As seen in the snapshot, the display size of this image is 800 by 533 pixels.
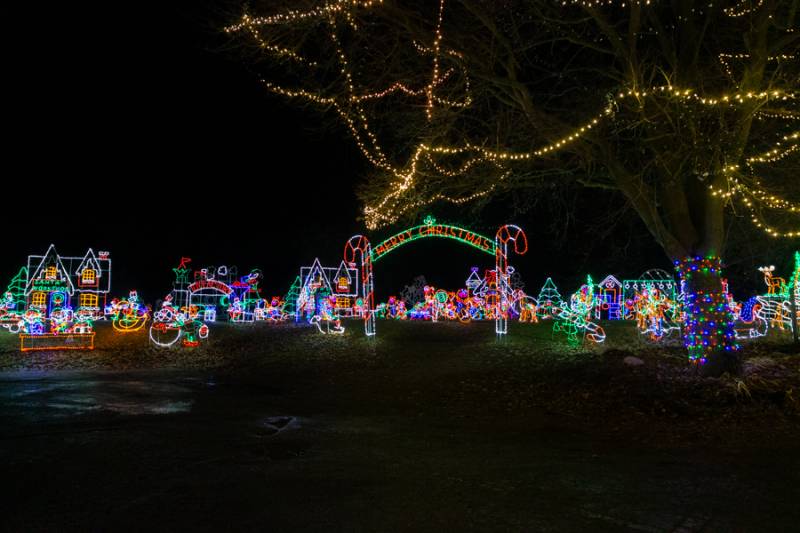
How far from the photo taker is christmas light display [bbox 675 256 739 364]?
1023 centimetres

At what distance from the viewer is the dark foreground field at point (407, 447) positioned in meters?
4.42

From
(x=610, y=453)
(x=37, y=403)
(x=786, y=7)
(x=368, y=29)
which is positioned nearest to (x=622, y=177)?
(x=786, y=7)

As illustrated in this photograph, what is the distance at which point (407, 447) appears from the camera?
21.3ft

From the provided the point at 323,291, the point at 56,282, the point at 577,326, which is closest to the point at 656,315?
the point at 577,326

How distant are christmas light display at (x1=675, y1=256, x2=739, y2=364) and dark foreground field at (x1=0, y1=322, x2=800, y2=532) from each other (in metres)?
0.58

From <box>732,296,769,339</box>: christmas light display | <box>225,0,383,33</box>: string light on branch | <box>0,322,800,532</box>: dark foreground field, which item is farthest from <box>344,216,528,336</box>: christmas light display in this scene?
<box>225,0,383,33</box>: string light on branch

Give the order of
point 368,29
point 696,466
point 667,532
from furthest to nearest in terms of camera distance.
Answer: point 368,29
point 696,466
point 667,532

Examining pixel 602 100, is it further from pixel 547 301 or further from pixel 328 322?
pixel 547 301

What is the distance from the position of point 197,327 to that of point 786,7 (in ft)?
58.4

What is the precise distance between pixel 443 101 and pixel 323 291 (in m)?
15.9

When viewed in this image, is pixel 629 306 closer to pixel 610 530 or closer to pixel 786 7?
pixel 786 7

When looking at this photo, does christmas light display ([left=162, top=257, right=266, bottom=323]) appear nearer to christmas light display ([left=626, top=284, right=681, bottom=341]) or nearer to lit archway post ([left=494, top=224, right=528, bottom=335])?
lit archway post ([left=494, top=224, right=528, bottom=335])

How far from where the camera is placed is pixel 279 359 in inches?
589

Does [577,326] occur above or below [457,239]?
below
